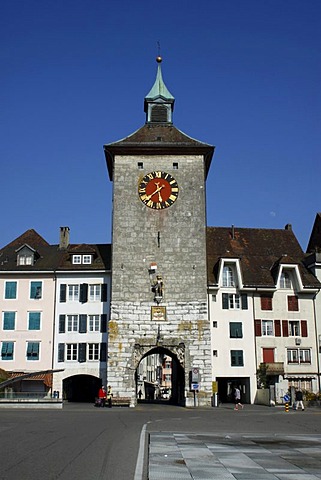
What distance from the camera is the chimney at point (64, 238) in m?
56.2

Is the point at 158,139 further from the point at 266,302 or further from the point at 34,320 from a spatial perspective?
the point at 34,320

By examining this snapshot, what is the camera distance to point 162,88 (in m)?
54.6

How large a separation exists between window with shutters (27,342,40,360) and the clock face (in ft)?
49.5

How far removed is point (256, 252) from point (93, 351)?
17.7 metres

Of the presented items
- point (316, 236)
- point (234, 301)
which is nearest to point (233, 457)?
point (234, 301)

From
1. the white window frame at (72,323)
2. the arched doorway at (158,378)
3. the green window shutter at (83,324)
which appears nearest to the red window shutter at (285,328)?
the arched doorway at (158,378)

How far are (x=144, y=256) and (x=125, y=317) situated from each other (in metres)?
5.06

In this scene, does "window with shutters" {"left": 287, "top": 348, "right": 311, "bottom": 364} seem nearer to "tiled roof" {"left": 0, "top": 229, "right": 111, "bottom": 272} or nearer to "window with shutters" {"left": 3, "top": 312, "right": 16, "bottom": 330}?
"tiled roof" {"left": 0, "top": 229, "right": 111, "bottom": 272}

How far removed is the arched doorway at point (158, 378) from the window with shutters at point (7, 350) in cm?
1078

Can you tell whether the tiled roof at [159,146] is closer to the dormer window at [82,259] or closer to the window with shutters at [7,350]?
the dormer window at [82,259]

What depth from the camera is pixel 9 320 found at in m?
50.4

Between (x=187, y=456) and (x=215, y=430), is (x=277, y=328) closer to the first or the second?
(x=215, y=430)

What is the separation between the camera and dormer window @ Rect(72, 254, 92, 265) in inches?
2040

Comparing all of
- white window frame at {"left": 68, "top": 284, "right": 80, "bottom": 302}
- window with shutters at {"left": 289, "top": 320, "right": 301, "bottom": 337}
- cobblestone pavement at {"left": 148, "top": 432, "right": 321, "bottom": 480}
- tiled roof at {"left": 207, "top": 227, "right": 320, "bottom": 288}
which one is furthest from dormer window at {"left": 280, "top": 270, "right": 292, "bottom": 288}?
cobblestone pavement at {"left": 148, "top": 432, "right": 321, "bottom": 480}
